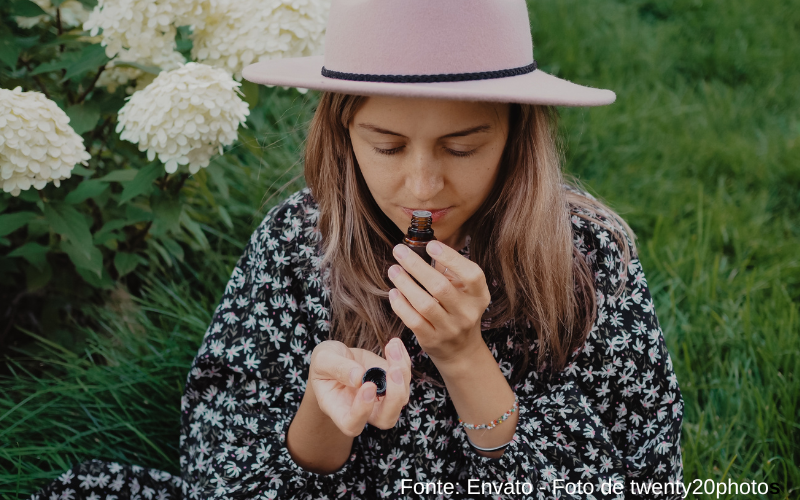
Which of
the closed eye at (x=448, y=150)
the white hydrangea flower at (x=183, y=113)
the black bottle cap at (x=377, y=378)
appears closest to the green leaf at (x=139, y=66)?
the white hydrangea flower at (x=183, y=113)

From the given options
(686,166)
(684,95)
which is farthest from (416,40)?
(684,95)

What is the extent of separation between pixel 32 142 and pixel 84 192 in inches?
11.7

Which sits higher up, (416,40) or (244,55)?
(416,40)

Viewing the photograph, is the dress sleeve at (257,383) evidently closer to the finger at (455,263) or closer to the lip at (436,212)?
the lip at (436,212)

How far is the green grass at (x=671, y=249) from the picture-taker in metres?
2.06

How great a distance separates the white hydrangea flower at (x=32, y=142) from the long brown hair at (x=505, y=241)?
59cm

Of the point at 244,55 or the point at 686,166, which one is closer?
the point at 244,55

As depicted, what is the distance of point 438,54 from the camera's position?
47.7 inches

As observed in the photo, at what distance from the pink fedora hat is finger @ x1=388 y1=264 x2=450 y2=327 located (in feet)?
1.08

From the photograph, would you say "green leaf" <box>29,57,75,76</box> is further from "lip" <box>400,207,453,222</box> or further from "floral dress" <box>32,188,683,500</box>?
"lip" <box>400,207,453,222</box>

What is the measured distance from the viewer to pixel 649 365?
1642 mm

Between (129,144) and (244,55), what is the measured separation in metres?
0.49

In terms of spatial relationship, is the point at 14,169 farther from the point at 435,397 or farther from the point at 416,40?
the point at 435,397

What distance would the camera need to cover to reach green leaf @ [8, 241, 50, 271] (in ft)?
6.31
